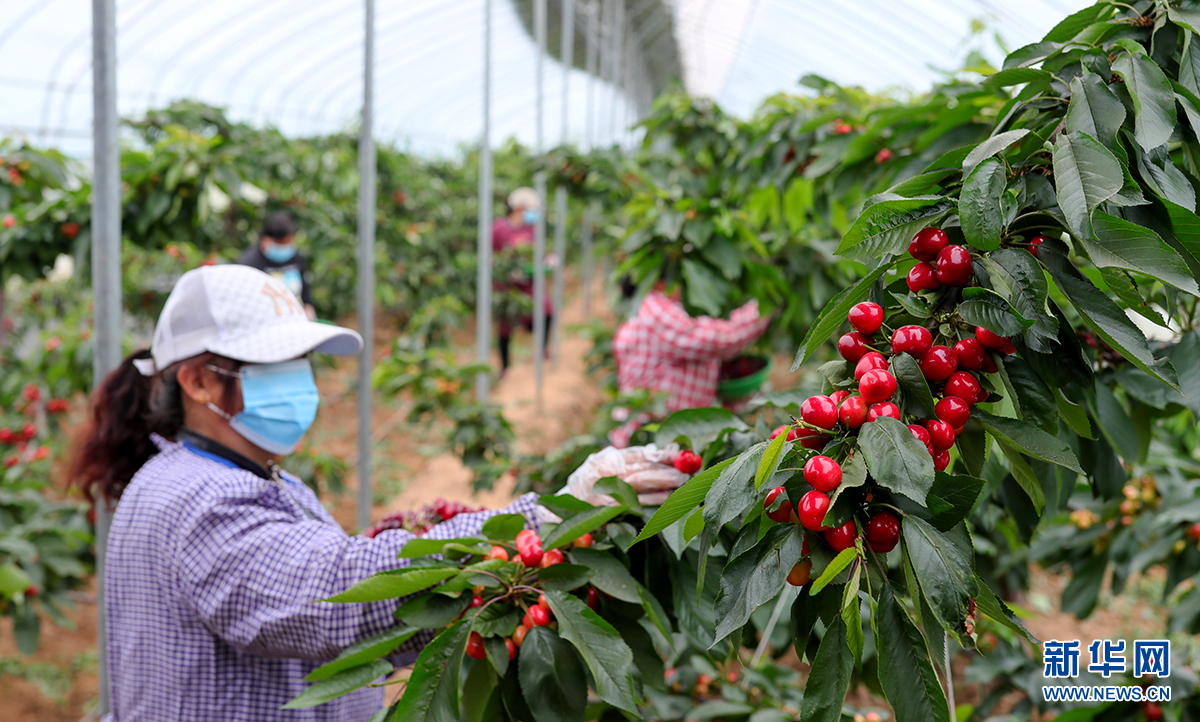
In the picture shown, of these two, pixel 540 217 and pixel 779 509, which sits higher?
pixel 779 509

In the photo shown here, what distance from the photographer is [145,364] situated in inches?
57.5

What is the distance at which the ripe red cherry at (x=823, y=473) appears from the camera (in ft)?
2.05

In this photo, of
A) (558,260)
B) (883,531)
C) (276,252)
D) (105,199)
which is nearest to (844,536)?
(883,531)

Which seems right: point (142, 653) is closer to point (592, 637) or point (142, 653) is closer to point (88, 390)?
point (592, 637)

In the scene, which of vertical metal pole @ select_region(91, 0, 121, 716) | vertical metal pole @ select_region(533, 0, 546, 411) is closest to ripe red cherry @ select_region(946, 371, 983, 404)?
vertical metal pole @ select_region(91, 0, 121, 716)

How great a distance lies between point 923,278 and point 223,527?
96 cm

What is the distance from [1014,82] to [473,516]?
2.84 feet

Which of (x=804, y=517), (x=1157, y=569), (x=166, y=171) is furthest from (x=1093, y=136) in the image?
(x=1157, y=569)

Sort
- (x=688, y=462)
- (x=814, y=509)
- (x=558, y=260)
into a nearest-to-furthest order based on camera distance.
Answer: (x=814, y=509) → (x=688, y=462) → (x=558, y=260)

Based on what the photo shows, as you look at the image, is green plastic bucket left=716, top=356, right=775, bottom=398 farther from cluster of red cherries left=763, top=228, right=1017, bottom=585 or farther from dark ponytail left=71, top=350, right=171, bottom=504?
cluster of red cherries left=763, top=228, right=1017, bottom=585

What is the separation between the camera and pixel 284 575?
3.61 feet

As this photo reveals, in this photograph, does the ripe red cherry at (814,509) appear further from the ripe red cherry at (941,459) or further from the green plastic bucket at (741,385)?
the green plastic bucket at (741,385)

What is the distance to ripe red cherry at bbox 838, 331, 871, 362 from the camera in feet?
2.45

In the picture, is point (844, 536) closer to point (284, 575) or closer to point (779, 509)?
point (779, 509)
